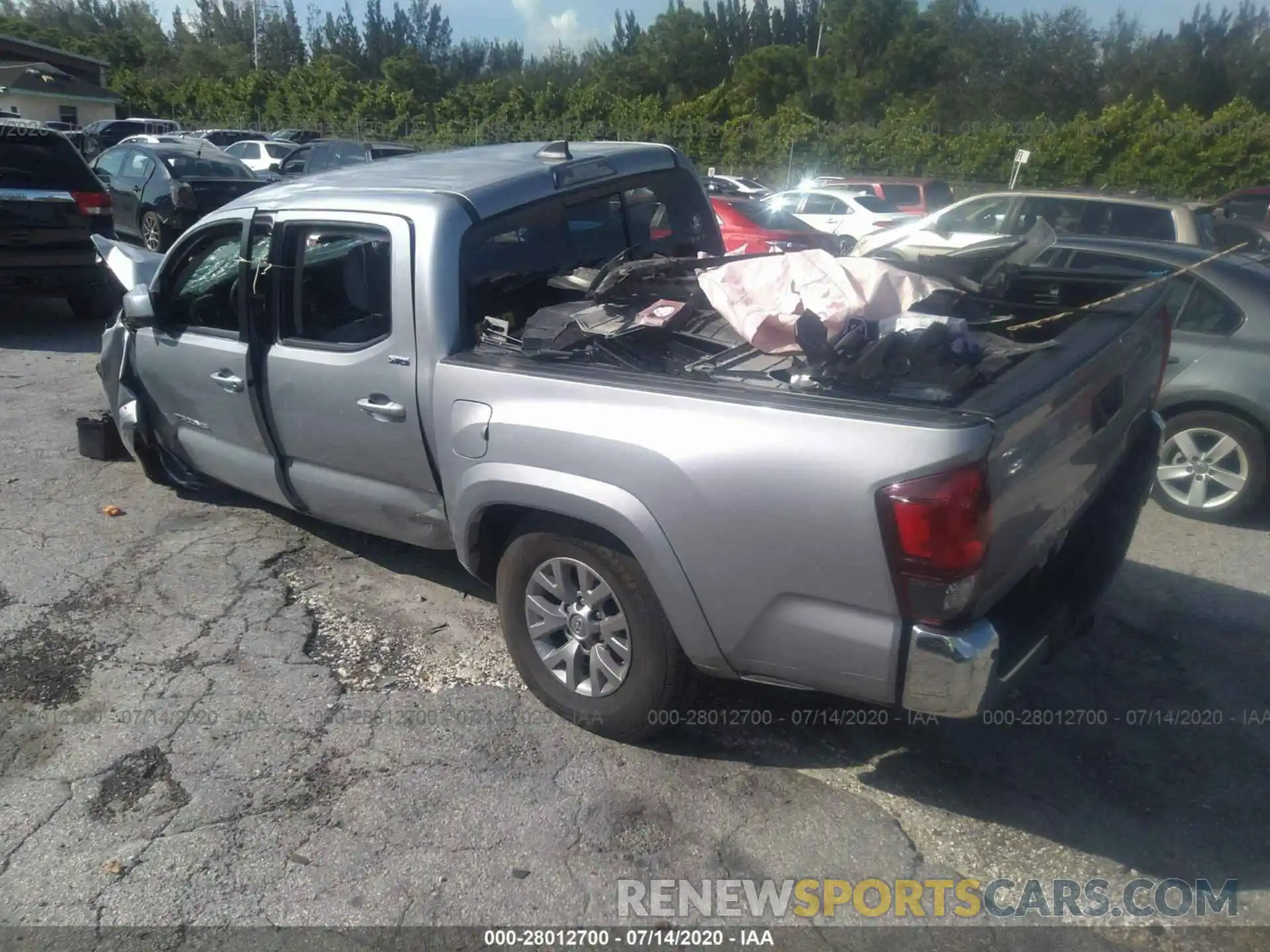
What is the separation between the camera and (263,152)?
25.9 m

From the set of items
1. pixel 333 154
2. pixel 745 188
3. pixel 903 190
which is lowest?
pixel 745 188

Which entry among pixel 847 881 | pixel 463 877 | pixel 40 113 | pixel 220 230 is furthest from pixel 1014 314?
pixel 40 113

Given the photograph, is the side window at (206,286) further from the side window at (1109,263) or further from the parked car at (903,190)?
the parked car at (903,190)

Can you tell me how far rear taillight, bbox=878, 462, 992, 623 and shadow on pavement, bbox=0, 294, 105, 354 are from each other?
851 centimetres

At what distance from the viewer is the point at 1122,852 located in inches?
125

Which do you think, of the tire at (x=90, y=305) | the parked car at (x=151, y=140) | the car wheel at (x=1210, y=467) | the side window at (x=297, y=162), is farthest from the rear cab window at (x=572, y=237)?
the side window at (x=297, y=162)

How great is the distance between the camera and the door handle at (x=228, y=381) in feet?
15.3

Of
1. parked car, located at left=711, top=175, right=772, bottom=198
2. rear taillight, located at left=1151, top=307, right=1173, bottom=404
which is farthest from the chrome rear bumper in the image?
parked car, located at left=711, top=175, right=772, bottom=198

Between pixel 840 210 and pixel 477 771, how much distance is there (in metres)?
18.1

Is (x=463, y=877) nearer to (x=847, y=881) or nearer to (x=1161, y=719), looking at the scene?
(x=847, y=881)

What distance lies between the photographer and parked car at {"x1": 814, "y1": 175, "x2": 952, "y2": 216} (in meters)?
21.3

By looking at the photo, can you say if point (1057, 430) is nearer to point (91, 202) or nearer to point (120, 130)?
point (91, 202)

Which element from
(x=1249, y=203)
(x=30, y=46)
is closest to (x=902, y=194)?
(x=1249, y=203)

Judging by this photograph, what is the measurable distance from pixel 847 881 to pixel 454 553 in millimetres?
2749
